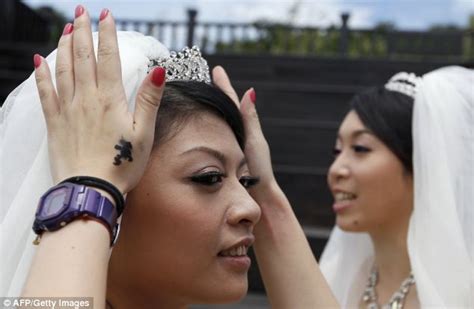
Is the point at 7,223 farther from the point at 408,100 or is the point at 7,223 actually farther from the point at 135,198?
the point at 408,100

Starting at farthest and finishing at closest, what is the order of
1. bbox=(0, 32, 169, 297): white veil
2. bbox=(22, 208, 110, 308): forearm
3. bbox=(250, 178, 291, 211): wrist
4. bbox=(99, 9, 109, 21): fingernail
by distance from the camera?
bbox=(250, 178, 291, 211): wrist → bbox=(0, 32, 169, 297): white veil → bbox=(99, 9, 109, 21): fingernail → bbox=(22, 208, 110, 308): forearm

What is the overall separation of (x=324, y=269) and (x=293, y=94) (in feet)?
20.1

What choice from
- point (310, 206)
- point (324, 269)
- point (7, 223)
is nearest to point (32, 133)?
point (7, 223)

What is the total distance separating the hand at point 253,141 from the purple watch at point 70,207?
0.89 m

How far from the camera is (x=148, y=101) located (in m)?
1.25

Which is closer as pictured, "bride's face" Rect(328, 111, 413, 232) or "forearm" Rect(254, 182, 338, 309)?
"forearm" Rect(254, 182, 338, 309)

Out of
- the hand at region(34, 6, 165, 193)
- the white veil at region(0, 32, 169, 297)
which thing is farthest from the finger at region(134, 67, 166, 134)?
the white veil at region(0, 32, 169, 297)

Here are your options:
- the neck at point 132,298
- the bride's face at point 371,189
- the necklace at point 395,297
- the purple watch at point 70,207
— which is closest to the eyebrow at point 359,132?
the bride's face at point 371,189

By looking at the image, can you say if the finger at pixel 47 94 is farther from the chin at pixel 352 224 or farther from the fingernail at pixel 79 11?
the chin at pixel 352 224

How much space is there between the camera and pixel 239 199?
5.08 feet

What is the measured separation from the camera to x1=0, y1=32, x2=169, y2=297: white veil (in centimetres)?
142

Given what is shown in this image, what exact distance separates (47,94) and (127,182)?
234 millimetres

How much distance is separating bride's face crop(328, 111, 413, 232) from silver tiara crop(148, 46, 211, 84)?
52.5 inches

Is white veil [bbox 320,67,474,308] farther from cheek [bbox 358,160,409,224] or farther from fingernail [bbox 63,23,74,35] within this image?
fingernail [bbox 63,23,74,35]
